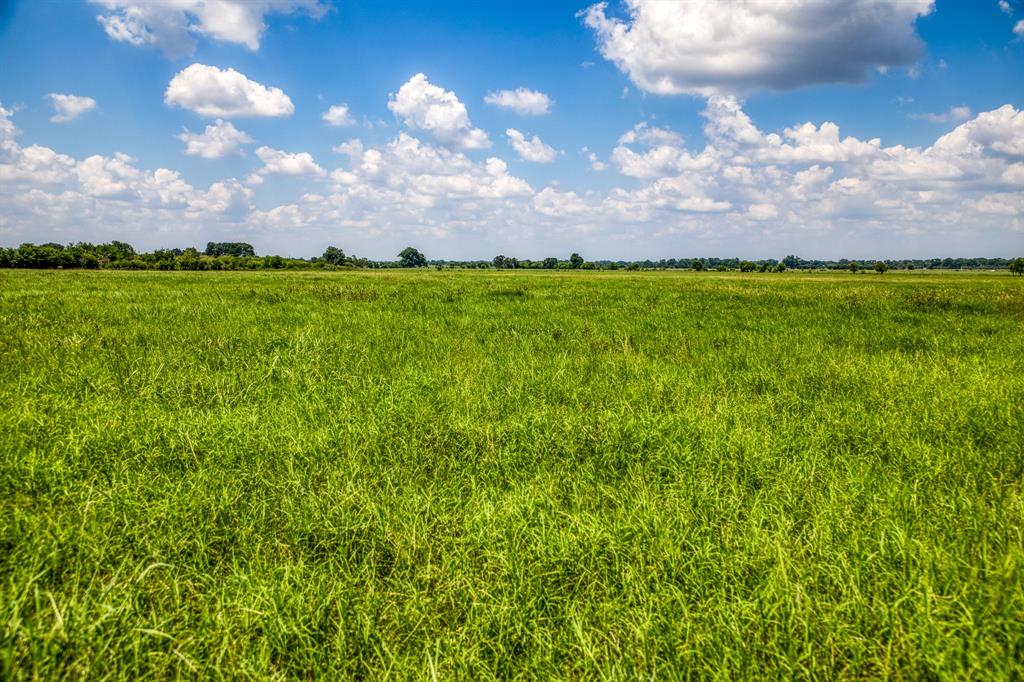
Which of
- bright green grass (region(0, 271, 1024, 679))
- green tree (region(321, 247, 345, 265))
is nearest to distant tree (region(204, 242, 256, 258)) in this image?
green tree (region(321, 247, 345, 265))

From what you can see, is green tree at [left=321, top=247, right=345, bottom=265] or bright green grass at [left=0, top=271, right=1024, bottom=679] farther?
green tree at [left=321, top=247, right=345, bottom=265]

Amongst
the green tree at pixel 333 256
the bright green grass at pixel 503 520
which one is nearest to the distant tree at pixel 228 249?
the green tree at pixel 333 256

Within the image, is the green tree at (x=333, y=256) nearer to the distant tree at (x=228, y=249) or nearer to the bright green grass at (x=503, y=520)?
the distant tree at (x=228, y=249)

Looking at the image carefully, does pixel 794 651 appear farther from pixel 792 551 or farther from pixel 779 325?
pixel 779 325

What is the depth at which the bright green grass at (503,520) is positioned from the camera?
254 cm

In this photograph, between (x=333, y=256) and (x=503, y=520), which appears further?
(x=333, y=256)

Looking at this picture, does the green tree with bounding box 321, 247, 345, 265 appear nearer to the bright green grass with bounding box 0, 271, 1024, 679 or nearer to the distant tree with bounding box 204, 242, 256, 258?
the distant tree with bounding box 204, 242, 256, 258

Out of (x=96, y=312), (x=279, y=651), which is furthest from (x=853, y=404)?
(x=96, y=312)

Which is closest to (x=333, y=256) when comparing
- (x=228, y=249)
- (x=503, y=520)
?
(x=228, y=249)

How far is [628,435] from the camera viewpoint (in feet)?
17.2

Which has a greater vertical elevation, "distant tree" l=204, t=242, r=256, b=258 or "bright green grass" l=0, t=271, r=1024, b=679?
"distant tree" l=204, t=242, r=256, b=258

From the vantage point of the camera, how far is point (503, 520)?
3.64m

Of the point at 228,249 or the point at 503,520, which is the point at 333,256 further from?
the point at 503,520

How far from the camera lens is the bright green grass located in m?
2.54
